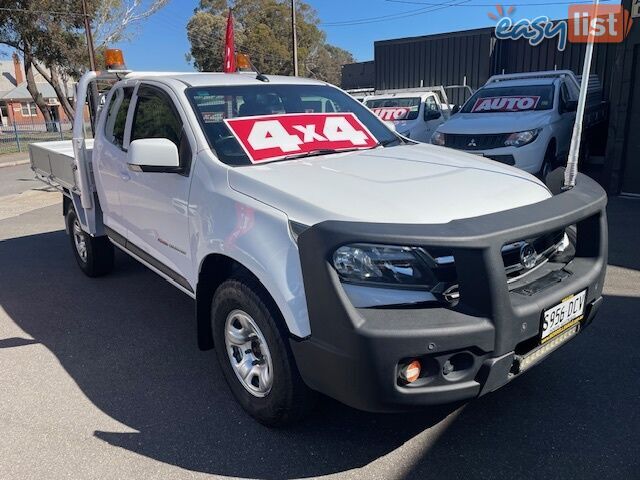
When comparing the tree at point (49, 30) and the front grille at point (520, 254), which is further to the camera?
the tree at point (49, 30)

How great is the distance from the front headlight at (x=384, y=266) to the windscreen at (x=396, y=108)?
9848 millimetres

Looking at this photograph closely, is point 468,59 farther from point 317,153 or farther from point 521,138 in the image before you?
point 317,153

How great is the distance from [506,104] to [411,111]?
3145 millimetres

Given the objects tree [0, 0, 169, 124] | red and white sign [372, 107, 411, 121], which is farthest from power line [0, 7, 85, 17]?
red and white sign [372, 107, 411, 121]

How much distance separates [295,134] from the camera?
11.5 ft

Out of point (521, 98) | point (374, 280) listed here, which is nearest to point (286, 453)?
point (374, 280)

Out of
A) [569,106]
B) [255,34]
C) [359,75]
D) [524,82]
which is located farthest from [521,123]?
[255,34]

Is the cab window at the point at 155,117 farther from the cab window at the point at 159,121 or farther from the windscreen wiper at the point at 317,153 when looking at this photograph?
the windscreen wiper at the point at 317,153

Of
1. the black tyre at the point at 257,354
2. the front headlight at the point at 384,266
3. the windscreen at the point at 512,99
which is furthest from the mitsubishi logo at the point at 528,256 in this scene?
the windscreen at the point at 512,99

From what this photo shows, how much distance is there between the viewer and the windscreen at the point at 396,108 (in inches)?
473

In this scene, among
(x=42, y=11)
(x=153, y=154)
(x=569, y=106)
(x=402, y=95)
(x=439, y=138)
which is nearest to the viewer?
(x=153, y=154)

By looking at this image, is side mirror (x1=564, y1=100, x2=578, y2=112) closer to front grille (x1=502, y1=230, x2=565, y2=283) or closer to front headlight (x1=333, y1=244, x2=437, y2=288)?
front grille (x1=502, y1=230, x2=565, y2=283)

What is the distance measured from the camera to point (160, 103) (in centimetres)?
380

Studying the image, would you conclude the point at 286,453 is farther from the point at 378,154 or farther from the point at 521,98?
the point at 521,98
